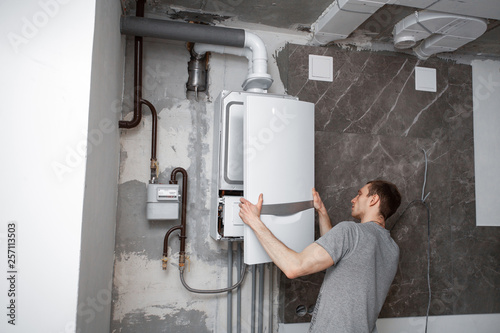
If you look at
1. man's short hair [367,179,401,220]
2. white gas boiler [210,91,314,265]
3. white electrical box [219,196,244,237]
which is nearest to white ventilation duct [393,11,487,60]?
white gas boiler [210,91,314,265]

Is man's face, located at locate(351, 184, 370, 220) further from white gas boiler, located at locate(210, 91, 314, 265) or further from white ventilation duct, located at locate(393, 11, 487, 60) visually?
white ventilation duct, located at locate(393, 11, 487, 60)

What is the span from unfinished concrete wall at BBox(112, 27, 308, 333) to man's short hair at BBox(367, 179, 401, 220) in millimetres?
896

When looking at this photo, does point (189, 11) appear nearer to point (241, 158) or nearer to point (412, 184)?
point (241, 158)

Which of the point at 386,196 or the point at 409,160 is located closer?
the point at 386,196

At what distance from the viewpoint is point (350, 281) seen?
4.59 ft

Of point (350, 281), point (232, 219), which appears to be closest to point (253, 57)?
point (232, 219)

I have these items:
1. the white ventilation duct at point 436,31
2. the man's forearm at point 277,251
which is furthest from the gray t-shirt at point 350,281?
the white ventilation duct at point 436,31

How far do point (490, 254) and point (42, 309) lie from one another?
2585 mm

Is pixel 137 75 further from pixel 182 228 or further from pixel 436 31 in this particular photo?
pixel 436 31

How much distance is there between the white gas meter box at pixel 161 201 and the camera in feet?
6.14

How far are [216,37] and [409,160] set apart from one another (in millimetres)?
1423

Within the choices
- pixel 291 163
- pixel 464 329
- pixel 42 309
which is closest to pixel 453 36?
pixel 291 163

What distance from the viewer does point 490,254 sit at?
2.42 m

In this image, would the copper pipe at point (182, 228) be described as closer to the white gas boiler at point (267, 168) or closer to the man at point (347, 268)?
the white gas boiler at point (267, 168)
